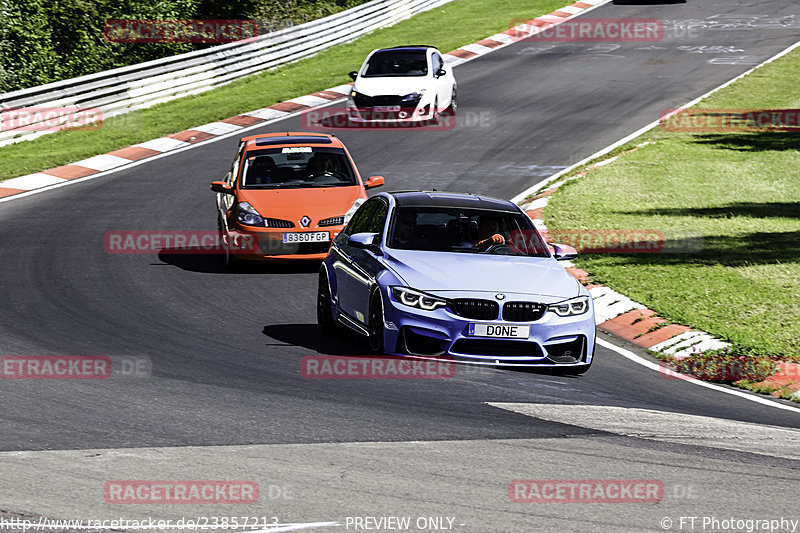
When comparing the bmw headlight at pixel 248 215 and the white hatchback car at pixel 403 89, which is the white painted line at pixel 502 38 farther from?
the bmw headlight at pixel 248 215

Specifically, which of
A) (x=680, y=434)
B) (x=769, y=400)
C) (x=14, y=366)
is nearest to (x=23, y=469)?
(x=14, y=366)

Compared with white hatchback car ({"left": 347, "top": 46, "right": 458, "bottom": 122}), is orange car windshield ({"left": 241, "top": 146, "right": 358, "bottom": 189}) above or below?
above

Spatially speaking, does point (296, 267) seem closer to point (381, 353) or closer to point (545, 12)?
point (381, 353)

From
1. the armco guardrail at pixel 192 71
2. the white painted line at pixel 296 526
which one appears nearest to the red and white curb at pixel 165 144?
the armco guardrail at pixel 192 71

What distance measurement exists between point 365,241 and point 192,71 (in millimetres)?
21826

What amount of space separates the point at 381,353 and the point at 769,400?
3536 millimetres

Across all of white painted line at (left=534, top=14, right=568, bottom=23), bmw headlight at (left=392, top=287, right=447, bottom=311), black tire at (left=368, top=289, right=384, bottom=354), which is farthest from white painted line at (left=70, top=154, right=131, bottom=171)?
white painted line at (left=534, top=14, right=568, bottom=23)

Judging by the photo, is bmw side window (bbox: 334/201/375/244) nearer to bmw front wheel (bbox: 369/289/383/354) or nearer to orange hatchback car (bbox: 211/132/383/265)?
bmw front wheel (bbox: 369/289/383/354)

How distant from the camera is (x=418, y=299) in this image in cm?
1073

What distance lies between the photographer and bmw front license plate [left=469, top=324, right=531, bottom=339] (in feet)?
34.9

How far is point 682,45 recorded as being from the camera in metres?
37.4

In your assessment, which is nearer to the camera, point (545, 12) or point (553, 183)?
point (553, 183)

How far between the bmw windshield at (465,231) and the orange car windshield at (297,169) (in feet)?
14.9

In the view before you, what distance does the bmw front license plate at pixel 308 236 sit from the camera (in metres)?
15.6
